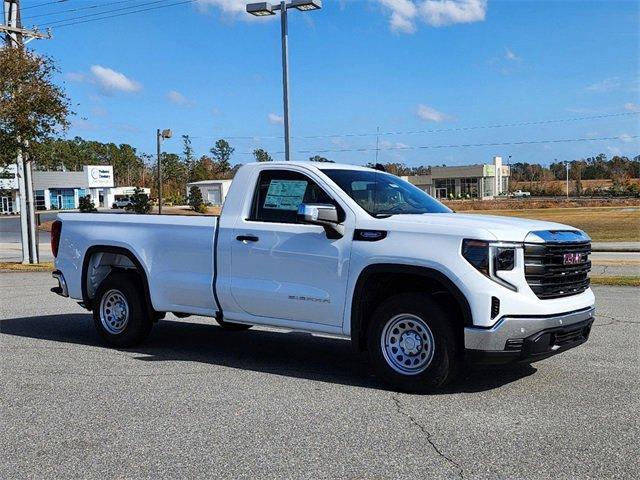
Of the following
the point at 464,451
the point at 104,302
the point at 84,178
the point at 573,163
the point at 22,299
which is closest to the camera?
the point at 464,451

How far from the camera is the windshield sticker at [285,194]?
23.0ft

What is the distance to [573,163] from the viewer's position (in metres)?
166

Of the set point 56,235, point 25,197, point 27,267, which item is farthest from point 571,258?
point 25,197

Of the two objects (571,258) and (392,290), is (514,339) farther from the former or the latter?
(392,290)

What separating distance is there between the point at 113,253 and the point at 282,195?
7.92 feet

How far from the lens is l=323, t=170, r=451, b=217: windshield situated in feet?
22.2

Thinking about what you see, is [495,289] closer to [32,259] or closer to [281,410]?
[281,410]

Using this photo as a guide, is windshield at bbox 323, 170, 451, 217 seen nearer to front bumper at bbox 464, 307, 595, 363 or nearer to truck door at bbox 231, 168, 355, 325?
truck door at bbox 231, 168, 355, 325

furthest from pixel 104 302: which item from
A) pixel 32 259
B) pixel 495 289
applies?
pixel 32 259

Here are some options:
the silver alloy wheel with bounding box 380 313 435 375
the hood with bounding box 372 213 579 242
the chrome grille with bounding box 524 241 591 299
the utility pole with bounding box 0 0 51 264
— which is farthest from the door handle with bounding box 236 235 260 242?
the utility pole with bounding box 0 0 51 264

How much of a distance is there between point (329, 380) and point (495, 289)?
1.82m

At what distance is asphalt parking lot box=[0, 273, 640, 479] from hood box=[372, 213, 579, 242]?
136 cm

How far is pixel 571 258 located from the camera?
6.18 metres

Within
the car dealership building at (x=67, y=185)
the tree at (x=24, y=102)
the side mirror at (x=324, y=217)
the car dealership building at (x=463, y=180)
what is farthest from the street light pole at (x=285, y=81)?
the car dealership building at (x=463, y=180)
